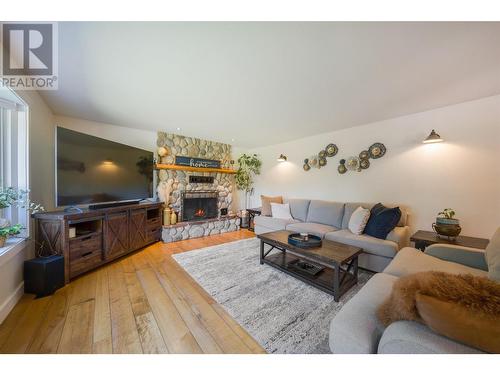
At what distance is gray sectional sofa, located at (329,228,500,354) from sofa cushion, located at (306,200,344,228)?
165 cm

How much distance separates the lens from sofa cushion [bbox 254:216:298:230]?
3.59 metres

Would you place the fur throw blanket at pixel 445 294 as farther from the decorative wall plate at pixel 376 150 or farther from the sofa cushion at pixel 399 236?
the decorative wall plate at pixel 376 150

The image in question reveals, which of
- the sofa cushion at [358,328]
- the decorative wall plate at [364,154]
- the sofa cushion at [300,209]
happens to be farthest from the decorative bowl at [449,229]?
the sofa cushion at [300,209]

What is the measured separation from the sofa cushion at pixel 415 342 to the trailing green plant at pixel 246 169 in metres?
4.52

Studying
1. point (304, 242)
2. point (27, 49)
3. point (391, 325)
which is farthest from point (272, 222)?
point (27, 49)

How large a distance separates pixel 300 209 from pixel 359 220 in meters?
1.26

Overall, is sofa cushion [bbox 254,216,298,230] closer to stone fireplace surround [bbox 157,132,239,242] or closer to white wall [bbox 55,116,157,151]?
stone fireplace surround [bbox 157,132,239,242]

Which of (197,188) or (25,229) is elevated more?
(197,188)

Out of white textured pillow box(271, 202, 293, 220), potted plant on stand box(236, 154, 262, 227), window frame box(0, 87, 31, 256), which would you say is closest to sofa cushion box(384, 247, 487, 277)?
white textured pillow box(271, 202, 293, 220)

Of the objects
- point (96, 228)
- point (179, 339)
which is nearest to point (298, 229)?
point (179, 339)

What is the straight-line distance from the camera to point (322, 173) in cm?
393

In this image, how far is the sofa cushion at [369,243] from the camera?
2257mm

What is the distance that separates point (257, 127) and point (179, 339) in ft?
10.8

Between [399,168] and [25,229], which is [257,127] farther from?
[25,229]
